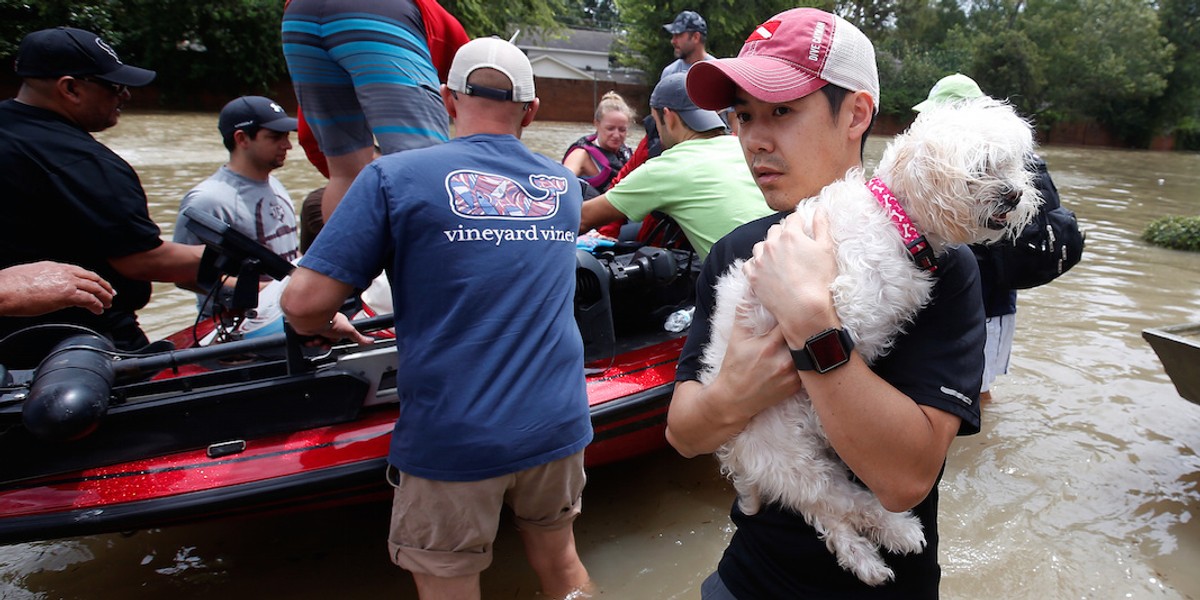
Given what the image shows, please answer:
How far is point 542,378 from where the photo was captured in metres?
2.27

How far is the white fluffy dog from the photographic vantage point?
106 centimetres

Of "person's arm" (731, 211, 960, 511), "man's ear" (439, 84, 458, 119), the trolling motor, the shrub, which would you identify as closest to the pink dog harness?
"person's arm" (731, 211, 960, 511)

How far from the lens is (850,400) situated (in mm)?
1113

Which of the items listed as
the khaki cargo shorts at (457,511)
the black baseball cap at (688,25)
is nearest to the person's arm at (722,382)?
the khaki cargo shorts at (457,511)

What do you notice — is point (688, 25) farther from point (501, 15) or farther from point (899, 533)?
point (501, 15)

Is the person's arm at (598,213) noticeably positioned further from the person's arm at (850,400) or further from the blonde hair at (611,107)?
the blonde hair at (611,107)

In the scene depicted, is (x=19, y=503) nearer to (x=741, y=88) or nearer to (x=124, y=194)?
(x=124, y=194)

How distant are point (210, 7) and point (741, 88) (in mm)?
31172

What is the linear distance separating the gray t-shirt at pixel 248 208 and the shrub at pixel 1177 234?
1252cm

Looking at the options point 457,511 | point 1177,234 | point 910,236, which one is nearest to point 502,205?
point 457,511

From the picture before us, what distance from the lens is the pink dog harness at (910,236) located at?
1.14 meters

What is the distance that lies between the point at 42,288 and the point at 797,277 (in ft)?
8.66

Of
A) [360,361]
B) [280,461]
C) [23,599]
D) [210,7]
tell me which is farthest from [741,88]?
[210,7]

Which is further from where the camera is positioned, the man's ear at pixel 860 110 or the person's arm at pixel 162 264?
the person's arm at pixel 162 264
